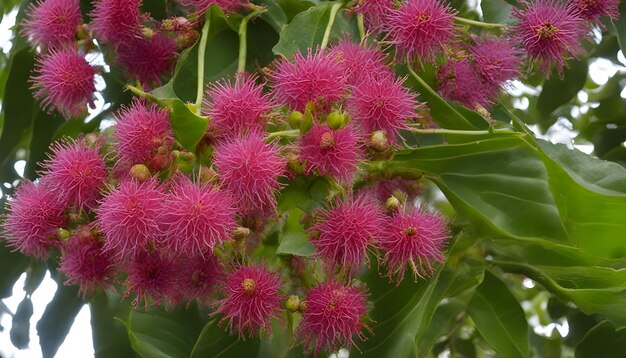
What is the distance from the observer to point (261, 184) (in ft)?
3.00

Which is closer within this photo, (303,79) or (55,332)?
(303,79)

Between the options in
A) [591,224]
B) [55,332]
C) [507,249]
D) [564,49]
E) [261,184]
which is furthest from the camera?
[55,332]

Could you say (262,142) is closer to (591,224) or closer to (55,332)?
(591,224)

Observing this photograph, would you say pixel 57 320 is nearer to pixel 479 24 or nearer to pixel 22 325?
pixel 22 325

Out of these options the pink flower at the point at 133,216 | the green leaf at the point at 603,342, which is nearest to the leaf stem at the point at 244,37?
the pink flower at the point at 133,216

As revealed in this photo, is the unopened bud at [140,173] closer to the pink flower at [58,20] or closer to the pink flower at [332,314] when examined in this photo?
the pink flower at [332,314]

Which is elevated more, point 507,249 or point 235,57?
point 235,57

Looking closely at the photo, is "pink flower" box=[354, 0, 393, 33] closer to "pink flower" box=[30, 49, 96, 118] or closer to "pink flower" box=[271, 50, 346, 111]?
"pink flower" box=[271, 50, 346, 111]

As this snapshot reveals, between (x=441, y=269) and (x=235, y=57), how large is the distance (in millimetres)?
376

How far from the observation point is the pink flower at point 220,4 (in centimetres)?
110

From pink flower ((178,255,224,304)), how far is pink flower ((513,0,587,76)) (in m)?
0.48

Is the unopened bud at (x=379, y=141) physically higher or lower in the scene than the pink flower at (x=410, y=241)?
higher

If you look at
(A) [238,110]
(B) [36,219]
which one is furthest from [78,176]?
(A) [238,110]

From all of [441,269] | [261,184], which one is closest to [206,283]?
[261,184]
